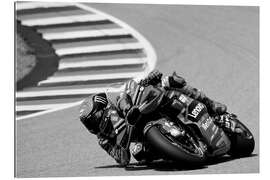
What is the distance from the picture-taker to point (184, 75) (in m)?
12.6

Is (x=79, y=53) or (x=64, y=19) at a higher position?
(x=64, y=19)

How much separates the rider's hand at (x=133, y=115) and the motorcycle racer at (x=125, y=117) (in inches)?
2.8

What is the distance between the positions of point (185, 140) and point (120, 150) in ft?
3.00

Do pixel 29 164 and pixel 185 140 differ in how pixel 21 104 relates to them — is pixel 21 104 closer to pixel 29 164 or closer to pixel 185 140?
pixel 29 164

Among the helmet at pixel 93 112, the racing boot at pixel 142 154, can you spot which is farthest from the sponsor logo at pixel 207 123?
the helmet at pixel 93 112

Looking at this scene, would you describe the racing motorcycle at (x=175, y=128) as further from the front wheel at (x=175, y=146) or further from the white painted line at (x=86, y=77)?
the white painted line at (x=86, y=77)

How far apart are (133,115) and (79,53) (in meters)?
6.59

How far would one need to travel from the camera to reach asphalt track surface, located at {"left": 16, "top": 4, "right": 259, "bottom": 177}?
8.88 meters

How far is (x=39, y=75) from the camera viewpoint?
13266 millimetres

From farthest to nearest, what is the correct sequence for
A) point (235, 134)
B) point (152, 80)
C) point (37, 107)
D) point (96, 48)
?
point (96, 48) < point (37, 107) < point (235, 134) < point (152, 80)

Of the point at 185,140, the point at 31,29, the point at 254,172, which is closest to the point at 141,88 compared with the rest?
the point at 185,140

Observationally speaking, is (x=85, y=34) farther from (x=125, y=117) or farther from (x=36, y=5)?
(x=125, y=117)

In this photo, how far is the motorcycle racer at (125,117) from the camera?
7.98m

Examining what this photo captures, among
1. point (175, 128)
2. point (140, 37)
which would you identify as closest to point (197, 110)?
point (175, 128)
